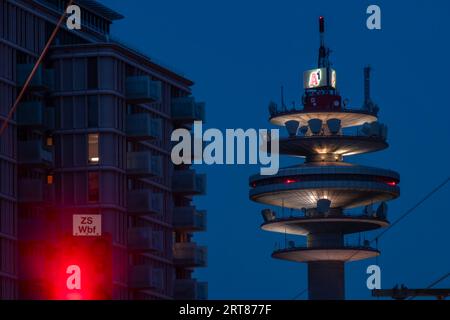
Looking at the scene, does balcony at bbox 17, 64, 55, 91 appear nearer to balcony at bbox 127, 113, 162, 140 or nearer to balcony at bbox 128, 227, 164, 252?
balcony at bbox 127, 113, 162, 140

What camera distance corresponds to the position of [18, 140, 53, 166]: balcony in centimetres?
13588

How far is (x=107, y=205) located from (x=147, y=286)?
294 inches

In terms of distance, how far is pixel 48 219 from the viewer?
14000cm

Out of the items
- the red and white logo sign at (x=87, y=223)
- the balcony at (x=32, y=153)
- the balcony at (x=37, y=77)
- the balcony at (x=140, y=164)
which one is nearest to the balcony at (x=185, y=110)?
the balcony at (x=140, y=164)

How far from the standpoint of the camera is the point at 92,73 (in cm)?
14438

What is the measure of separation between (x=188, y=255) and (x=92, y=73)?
21.2 metres

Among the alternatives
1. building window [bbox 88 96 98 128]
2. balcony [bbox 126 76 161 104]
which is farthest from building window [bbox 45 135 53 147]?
balcony [bbox 126 76 161 104]

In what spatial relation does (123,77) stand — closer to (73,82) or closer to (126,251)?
(73,82)

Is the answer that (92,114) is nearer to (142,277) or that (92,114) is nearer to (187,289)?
(142,277)

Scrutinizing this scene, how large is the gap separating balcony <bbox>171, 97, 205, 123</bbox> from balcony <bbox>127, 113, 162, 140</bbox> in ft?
33.8

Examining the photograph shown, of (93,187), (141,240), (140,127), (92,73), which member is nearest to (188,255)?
(141,240)

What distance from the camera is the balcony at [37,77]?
136000 millimetres
